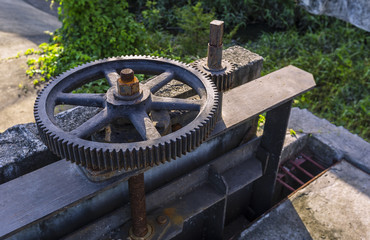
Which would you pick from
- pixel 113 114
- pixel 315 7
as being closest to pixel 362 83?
pixel 315 7

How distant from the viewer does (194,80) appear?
7.18ft

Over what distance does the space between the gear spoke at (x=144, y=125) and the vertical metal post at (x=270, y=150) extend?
165cm

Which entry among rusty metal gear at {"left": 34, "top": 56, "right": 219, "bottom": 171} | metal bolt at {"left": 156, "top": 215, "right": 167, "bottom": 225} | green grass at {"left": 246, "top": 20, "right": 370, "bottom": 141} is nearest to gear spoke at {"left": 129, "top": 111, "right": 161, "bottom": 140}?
rusty metal gear at {"left": 34, "top": 56, "right": 219, "bottom": 171}

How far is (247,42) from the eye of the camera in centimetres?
736

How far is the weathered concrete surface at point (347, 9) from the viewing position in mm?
2496

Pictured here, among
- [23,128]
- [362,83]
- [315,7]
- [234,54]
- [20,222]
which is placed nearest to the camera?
[20,222]

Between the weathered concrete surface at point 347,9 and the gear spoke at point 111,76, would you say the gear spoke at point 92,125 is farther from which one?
Answer: the weathered concrete surface at point 347,9

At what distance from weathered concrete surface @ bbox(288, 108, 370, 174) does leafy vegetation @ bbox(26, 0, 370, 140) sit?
2.49 ft

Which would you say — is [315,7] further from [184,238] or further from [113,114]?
[184,238]

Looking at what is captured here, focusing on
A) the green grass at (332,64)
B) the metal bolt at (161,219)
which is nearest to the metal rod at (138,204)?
the metal bolt at (161,219)

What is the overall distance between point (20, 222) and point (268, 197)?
2552 mm

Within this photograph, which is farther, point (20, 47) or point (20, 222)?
point (20, 47)

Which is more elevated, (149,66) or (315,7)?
(315,7)

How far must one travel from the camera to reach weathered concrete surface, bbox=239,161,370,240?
308 centimetres
